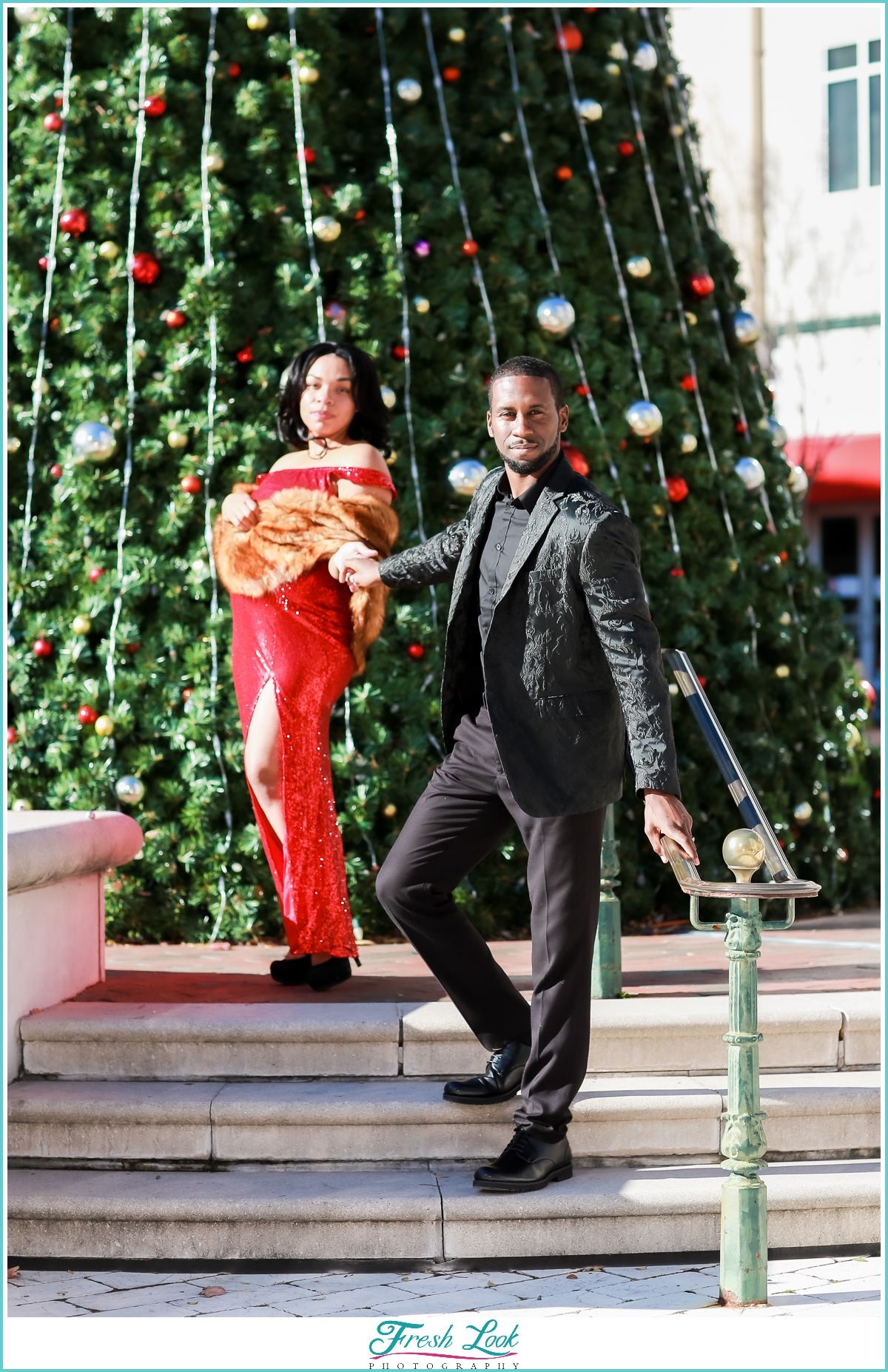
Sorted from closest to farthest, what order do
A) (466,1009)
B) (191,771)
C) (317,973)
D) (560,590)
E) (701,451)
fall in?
1. (560,590)
2. (466,1009)
3. (317,973)
4. (191,771)
5. (701,451)

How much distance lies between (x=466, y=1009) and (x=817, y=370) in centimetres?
1532

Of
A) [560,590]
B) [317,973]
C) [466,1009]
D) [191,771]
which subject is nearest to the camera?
[560,590]

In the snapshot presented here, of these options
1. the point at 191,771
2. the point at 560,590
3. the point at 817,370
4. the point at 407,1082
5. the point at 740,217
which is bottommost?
the point at 407,1082

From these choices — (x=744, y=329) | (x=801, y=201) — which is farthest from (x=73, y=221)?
(x=801, y=201)

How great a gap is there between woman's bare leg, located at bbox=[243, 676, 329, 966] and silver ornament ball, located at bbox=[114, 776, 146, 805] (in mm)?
1156

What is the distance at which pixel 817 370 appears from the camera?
17.9 metres

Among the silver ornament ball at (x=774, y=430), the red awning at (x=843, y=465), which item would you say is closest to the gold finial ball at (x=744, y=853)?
the silver ornament ball at (x=774, y=430)

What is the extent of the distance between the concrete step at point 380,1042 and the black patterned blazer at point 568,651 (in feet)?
3.12

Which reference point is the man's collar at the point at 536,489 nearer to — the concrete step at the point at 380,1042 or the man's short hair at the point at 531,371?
the man's short hair at the point at 531,371

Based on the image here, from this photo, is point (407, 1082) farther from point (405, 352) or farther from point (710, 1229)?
point (405, 352)

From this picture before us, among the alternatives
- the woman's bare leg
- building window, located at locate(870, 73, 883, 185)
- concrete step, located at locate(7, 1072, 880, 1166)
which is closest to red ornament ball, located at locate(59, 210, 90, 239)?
the woman's bare leg

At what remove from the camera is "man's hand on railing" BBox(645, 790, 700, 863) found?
11.2ft

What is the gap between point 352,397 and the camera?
4.79 metres

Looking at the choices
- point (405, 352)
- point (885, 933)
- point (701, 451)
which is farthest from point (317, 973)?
point (701, 451)
